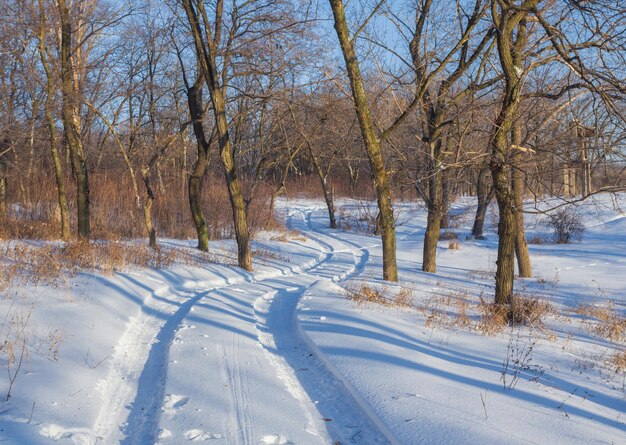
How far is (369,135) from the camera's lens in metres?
11.9

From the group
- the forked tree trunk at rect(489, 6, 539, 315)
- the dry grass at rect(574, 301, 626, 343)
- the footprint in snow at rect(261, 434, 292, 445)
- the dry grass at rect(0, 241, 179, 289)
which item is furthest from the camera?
the dry grass at rect(0, 241, 179, 289)

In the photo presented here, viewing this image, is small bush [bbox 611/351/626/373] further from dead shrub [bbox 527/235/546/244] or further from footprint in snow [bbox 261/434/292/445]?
dead shrub [bbox 527/235/546/244]

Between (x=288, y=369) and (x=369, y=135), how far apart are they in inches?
283

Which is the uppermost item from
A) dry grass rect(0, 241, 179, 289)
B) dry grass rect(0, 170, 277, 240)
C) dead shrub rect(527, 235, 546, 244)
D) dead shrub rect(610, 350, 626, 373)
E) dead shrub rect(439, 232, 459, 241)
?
dry grass rect(0, 170, 277, 240)

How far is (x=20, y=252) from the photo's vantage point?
433 inches

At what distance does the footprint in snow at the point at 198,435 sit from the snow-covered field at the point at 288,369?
0.05 feet

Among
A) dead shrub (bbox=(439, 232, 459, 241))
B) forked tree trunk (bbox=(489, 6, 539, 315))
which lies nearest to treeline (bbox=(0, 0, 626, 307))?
forked tree trunk (bbox=(489, 6, 539, 315))

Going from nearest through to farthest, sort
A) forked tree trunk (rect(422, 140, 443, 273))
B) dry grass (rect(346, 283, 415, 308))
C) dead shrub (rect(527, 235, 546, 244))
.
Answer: dry grass (rect(346, 283, 415, 308)) < forked tree trunk (rect(422, 140, 443, 273)) < dead shrub (rect(527, 235, 546, 244))

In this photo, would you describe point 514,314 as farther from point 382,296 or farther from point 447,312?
point 382,296

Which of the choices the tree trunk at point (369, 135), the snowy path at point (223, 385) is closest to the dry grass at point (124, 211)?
the tree trunk at point (369, 135)

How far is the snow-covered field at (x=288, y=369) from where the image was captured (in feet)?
13.5

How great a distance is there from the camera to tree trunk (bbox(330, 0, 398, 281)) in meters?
11.5

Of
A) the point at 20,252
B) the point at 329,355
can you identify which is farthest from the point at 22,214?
the point at 329,355

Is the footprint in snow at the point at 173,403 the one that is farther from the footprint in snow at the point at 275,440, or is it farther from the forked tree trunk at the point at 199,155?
the forked tree trunk at the point at 199,155
